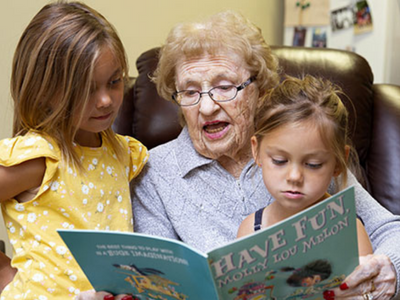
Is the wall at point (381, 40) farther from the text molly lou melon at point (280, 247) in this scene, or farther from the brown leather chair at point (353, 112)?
the text molly lou melon at point (280, 247)

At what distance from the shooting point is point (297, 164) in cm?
126

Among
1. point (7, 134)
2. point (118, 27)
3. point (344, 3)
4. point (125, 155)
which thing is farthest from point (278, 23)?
point (125, 155)

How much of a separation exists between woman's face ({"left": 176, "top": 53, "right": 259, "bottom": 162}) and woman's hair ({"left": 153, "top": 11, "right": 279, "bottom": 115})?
2 cm

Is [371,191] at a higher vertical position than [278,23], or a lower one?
lower

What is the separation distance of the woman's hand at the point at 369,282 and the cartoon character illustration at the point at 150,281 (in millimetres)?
338

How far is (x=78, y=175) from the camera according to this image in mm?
1387

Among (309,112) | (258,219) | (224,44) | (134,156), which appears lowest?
(258,219)

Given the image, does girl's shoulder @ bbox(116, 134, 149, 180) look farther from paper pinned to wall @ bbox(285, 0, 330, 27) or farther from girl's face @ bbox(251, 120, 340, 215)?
paper pinned to wall @ bbox(285, 0, 330, 27)

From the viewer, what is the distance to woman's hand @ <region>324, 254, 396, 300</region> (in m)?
1.19

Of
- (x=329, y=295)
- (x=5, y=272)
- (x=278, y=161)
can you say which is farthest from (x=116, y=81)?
(x=329, y=295)

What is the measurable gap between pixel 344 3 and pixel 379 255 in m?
2.38

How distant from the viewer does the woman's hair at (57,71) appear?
4.32 feet

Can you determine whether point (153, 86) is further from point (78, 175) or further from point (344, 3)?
point (344, 3)

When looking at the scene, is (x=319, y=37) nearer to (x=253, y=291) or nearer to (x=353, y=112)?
(x=353, y=112)
